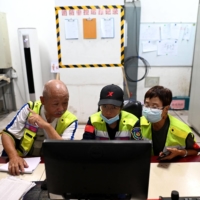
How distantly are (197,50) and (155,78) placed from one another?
1099 mm

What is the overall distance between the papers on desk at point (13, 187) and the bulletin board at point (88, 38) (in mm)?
2326

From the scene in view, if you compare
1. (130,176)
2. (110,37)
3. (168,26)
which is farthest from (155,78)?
(130,176)

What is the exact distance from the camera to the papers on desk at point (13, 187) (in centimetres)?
94

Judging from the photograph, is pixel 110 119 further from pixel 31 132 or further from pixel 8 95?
pixel 8 95

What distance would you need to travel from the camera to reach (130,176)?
2.25 ft

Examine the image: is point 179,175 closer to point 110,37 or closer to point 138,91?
point 110,37

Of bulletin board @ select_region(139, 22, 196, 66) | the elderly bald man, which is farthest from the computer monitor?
bulletin board @ select_region(139, 22, 196, 66)

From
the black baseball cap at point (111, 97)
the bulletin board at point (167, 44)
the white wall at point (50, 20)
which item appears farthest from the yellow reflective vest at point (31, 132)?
the bulletin board at point (167, 44)

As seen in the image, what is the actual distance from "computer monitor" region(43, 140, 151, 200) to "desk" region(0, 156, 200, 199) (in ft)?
1.12

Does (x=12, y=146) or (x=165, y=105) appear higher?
(x=165, y=105)

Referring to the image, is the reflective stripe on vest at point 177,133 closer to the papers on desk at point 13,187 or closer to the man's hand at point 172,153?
the man's hand at point 172,153

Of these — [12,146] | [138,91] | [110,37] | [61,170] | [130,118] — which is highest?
[110,37]

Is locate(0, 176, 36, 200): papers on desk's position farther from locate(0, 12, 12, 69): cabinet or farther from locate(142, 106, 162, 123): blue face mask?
locate(0, 12, 12, 69): cabinet

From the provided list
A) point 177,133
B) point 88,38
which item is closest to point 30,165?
point 177,133
